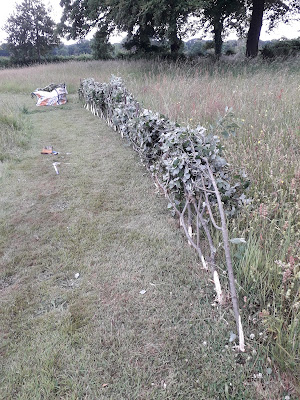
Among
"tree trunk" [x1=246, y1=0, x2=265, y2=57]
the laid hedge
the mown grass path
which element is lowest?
the mown grass path

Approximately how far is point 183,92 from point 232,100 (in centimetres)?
130

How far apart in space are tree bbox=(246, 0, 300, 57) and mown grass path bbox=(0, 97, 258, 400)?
11.6m

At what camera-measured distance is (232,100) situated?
4.41 meters

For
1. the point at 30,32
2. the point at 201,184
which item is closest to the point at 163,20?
the point at 201,184

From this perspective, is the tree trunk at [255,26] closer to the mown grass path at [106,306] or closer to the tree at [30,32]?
the mown grass path at [106,306]

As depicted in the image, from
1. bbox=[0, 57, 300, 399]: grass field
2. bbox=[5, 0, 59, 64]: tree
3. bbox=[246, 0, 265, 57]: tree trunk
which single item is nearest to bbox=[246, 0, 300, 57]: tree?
bbox=[246, 0, 265, 57]: tree trunk

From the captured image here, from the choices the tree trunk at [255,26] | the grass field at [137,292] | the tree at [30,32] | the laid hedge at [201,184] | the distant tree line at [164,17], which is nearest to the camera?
the grass field at [137,292]

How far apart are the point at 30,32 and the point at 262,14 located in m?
27.9

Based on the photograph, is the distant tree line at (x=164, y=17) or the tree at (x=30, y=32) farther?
the tree at (x=30, y=32)

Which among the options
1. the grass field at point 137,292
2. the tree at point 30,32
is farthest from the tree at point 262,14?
the tree at point 30,32

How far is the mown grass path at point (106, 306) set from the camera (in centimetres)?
139

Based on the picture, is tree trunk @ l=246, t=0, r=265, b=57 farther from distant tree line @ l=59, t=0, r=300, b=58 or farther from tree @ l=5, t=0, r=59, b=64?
tree @ l=5, t=0, r=59, b=64

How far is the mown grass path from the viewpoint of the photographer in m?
1.39

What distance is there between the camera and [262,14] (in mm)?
11453
